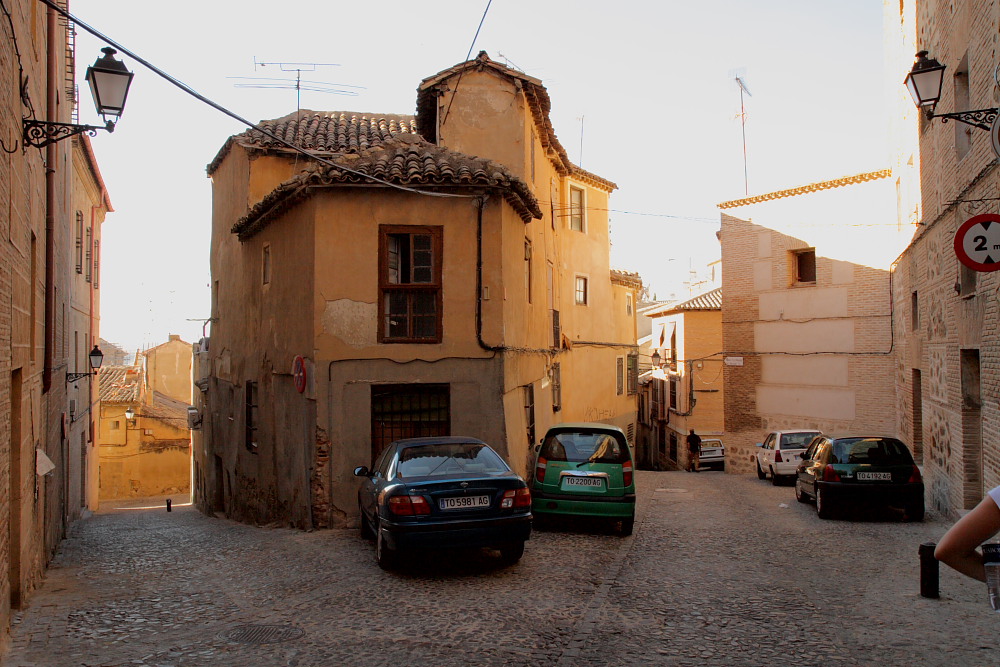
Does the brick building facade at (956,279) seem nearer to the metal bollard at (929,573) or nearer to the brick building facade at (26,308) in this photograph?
the metal bollard at (929,573)

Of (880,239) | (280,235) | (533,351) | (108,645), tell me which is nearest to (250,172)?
(280,235)

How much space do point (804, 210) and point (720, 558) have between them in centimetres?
1852

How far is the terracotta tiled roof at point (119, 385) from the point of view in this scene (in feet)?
123

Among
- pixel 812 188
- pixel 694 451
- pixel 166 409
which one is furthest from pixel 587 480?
pixel 166 409

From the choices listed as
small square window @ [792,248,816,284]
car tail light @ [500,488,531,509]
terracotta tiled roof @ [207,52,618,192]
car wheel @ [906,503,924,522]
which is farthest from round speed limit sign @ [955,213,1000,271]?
small square window @ [792,248,816,284]

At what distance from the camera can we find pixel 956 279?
1229cm

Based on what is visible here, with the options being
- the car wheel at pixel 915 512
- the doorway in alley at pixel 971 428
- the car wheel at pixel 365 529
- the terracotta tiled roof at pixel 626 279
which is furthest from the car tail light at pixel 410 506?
the terracotta tiled roof at pixel 626 279

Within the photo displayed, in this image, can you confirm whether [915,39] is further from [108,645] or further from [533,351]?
[108,645]

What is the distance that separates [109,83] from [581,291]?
64.8 feet

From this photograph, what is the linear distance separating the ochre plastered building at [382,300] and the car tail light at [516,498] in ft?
13.1

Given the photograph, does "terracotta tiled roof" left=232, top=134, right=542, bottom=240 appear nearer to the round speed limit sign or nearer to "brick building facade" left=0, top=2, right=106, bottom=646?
"brick building facade" left=0, top=2, right=106, bottom=646

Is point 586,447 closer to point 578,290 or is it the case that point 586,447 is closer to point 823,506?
point 823,506

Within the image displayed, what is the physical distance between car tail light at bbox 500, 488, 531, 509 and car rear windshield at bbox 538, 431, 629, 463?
2736mm

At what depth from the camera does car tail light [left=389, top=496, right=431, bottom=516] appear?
26.8ft
